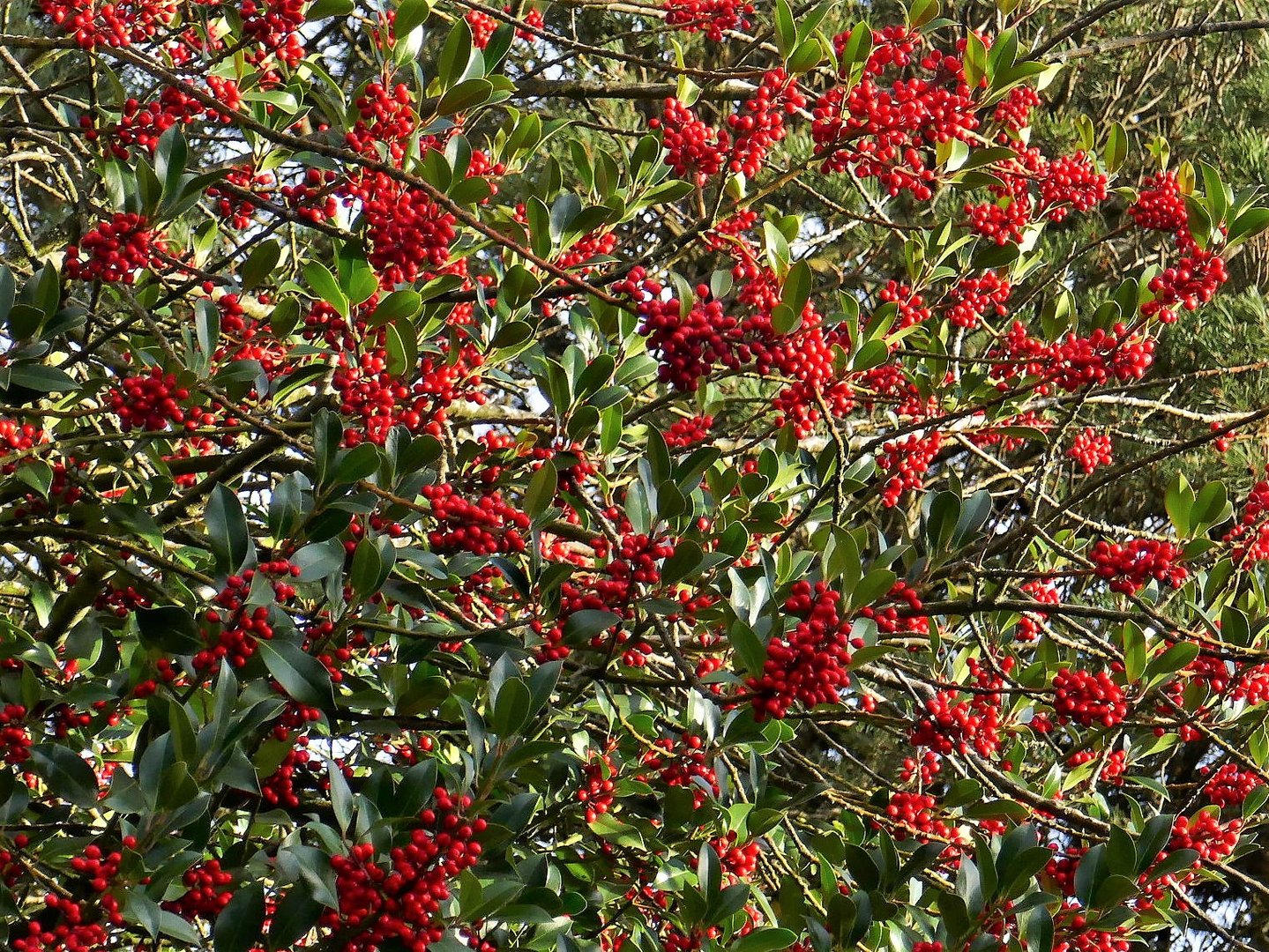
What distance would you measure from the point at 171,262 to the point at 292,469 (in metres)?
0.46

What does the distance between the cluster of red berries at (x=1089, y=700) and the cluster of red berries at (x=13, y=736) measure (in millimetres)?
1608

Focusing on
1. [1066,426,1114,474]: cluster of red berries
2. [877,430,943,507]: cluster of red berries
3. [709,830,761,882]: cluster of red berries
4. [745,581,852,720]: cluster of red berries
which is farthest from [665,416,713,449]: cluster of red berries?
[1066,426,1114,474]: cluster of red berries

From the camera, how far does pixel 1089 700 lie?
7.11ft

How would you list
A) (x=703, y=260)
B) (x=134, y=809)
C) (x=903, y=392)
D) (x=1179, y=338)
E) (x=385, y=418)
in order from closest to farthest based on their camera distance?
1. (x=134, y=809)
2. (x=385, y=418)
3. (x=903, y=392)
4. (x=1179, y=338)
5. (x=703, y=260)

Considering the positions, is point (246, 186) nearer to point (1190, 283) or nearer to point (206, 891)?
point (206, 891)

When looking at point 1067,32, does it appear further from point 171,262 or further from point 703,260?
point 703,260

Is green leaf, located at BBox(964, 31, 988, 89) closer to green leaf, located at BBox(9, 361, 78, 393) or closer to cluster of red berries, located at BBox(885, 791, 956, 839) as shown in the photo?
cluster of red berries, located at BBox(885, 791, 956, 839)

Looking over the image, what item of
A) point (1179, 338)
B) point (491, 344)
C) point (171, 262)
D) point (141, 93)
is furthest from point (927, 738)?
point (141, 93)

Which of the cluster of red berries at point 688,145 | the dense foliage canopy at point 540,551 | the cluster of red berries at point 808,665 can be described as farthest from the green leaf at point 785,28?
the cluster of red berries at point 808,665

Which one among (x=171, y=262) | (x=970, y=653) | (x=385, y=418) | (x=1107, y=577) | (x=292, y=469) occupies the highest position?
(x=171, y=262)

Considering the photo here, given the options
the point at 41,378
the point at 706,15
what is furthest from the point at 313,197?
the point at 706,15

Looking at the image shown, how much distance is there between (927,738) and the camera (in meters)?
2.21

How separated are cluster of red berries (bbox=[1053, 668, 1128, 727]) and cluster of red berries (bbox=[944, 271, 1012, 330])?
104 centimetres

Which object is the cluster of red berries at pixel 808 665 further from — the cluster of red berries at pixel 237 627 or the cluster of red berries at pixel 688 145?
the cluster of red berries at pixel 688 145
